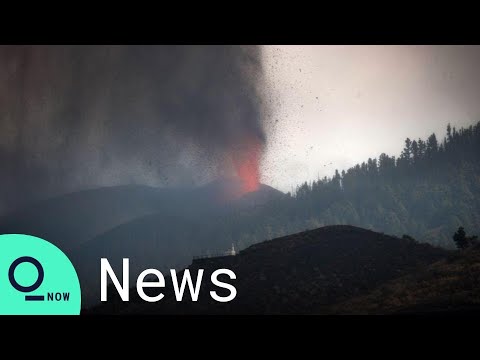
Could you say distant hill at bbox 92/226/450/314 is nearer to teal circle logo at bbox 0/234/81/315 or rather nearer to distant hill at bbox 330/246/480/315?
distant hill at bbox 330/246/480/315

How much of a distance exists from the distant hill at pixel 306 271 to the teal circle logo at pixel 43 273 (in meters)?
28.7

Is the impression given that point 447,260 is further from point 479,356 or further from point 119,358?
point 119,358

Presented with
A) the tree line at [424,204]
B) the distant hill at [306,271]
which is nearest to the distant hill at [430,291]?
the distant hill at [306,271]

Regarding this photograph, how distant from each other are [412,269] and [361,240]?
10.2 m

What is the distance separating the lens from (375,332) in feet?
55.6

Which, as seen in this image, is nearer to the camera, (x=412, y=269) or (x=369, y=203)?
(x=412, y=269)

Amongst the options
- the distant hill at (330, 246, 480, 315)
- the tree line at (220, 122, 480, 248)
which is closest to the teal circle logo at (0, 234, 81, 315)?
the distant hill at (330, 246, 480, 315)

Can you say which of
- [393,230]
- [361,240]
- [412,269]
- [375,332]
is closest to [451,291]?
[412,269]

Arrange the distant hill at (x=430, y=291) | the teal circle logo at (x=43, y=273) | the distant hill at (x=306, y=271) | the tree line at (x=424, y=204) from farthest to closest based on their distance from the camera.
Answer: the tree line at (x=424, y=204)
the distant hill at (x=306, y=271)
the distant hill at (x=430, y=291)
the teal circle logo at (x=43, y=273)

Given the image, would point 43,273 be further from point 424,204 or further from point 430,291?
point 424,204

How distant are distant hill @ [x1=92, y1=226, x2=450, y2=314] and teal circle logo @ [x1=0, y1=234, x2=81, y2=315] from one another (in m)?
28.7

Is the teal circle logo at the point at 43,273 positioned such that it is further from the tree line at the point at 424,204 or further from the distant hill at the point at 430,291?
the tree line at the point at 424,204

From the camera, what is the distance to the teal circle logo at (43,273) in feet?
65.9

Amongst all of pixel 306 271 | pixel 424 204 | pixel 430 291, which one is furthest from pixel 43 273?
pixel 424 204
